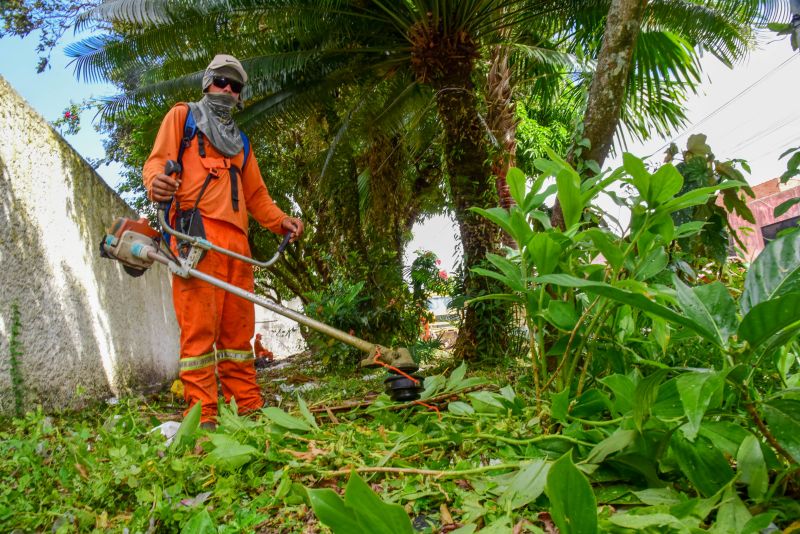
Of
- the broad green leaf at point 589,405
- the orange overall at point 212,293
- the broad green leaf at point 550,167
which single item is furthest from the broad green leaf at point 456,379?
the orange overall at point 212,293

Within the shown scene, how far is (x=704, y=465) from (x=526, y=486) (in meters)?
0.28

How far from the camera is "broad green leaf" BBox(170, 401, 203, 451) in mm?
1482

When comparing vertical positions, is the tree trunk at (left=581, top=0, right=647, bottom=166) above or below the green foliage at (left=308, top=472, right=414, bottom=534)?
above

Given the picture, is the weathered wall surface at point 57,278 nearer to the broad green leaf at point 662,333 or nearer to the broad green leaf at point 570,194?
the broad green leaf at point 570,194

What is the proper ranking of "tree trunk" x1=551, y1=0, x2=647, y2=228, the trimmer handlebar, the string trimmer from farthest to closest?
the trimmer handlebar < the string trimmer < "tree trunk" x1=551, y1=0, x2=647, y2=228

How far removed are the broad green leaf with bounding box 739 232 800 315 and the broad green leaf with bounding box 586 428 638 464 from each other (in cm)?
28

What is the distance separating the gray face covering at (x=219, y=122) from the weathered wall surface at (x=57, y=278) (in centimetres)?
96

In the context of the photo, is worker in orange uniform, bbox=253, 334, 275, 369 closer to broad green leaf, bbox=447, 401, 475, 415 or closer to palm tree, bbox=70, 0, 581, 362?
palm tree, bbox=70, 0, 581, 362

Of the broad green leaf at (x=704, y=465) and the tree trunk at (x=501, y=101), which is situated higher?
the tree trunk at (x=501, y=101)

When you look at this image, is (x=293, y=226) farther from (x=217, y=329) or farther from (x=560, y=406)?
(x=560, y=406)

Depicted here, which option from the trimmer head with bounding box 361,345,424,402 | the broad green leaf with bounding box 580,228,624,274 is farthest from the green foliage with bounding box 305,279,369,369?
the broad green leaf with bounding box 580,228,624,274

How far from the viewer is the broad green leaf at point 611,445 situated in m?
0.95

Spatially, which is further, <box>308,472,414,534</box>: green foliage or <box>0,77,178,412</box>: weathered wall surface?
<box>0,77,178,412</box>: weathered wall surface

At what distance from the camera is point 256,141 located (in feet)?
21.1
